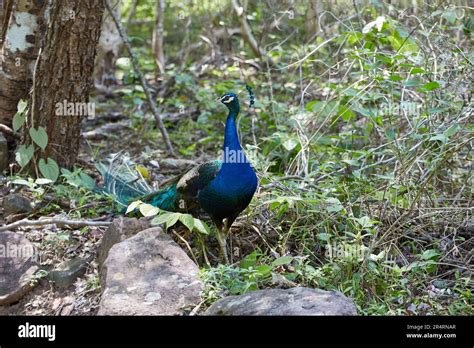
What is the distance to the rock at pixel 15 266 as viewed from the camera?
4617 millimetres

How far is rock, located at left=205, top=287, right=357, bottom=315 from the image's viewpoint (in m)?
3.61

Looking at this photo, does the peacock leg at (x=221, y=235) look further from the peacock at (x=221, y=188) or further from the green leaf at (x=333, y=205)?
the green leaf at (x=333, y=205)

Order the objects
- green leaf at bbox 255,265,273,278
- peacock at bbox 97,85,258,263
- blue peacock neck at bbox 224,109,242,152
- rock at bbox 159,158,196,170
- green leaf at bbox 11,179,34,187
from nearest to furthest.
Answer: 1. green leaf at bbox 255,265,273,278
2. peacock at bbox 97,85,258,263
3. blue peacock neck at bbox 224,109,242,152
4. green leaf at bbox 11,179,34,187
5. rock at bbox 159,158,196,170

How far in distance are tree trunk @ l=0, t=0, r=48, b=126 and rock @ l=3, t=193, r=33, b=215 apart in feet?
3.31

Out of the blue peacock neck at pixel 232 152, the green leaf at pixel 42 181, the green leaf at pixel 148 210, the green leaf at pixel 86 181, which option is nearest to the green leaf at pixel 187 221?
the green leaf at pixel 148 210

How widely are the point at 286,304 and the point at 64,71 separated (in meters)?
2.92

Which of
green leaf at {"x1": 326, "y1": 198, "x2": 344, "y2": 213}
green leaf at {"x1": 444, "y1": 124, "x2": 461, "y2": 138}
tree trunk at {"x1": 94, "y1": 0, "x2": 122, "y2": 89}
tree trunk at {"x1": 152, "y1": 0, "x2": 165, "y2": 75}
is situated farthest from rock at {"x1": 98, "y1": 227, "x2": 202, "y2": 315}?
tree trunk at {"x1": 152, "y1": 0, "x2": 165, "y2": 75}

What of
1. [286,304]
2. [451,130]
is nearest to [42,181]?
[286,304]

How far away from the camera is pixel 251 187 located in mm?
4746

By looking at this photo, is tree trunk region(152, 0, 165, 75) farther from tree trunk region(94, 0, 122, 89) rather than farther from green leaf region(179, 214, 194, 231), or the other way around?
green leaf region(179, 214, 194, 231)

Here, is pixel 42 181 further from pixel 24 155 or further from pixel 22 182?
pixel 24 155

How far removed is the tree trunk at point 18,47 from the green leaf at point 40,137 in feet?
2.02

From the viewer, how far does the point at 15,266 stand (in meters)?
4.71
